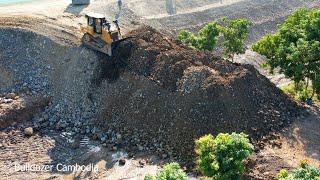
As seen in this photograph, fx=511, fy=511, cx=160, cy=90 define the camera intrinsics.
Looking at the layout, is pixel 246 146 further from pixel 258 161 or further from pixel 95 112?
pixel 95 112

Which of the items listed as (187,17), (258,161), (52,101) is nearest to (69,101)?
(52,101)

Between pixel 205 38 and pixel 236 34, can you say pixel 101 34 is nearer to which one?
pixel 205 38

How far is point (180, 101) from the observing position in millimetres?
27312

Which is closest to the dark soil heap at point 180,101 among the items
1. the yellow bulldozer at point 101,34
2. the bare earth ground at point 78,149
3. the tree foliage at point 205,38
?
the bare earth ground at point 78,149

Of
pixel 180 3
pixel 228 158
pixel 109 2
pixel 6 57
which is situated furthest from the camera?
pixel 180 3

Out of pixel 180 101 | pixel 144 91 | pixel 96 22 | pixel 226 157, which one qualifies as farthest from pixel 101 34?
pixel 226 157

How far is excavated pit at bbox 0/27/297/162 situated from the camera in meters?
26.7

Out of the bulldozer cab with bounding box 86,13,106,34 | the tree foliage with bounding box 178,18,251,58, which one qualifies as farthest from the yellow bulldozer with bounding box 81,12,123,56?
the tree foliage with bounding box 178,18,251,58

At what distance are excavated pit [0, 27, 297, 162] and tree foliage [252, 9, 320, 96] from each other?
173 centimetres

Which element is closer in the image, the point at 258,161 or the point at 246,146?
the point at 246,146

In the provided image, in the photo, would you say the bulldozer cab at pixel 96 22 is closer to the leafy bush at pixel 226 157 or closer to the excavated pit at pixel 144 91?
the excavated pit at pixel 144 91

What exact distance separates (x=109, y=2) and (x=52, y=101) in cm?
1271

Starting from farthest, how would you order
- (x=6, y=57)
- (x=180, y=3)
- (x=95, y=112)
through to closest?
(x=180, y=3), (x=6, y=57), (x=95, y=112)

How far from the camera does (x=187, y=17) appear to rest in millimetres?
42031
